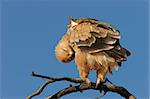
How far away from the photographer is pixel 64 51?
3.38m

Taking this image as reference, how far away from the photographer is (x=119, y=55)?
10.5 ft

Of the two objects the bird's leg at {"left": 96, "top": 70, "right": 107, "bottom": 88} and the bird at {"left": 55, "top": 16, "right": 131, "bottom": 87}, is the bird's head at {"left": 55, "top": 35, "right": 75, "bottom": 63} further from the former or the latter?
the bird's leg at {"left": 96, "top": 70, "right": 107, "bottom": 88}

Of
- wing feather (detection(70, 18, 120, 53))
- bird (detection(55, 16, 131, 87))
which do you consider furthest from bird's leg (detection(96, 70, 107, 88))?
wing feather (detection(70, 18, 120, 53))

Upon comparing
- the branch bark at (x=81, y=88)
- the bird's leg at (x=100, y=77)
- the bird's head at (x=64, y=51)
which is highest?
the bird's head at (x=64, y=51)

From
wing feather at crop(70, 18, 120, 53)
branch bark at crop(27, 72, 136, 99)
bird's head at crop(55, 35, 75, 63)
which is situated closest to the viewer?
branch bark at crop(27, 72, 136, 99)

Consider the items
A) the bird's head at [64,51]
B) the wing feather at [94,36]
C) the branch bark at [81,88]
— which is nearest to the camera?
the branch bark at [81,88]

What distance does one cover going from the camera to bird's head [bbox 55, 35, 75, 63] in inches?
132

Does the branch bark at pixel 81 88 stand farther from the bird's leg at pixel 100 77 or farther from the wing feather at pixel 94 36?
the wing feather at pixel 94 36

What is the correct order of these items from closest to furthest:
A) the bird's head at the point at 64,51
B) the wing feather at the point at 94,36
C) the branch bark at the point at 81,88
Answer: the branch bark at the point at 81,88 < the wing feather at the point at 94,36 < the bird's head at the point at 64,51

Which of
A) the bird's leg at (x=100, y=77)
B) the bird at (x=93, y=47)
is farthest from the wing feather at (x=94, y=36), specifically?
the bird's leg at (x=100, y=77)

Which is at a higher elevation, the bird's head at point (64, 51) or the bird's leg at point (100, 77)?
the bird's head at point (64, 51)

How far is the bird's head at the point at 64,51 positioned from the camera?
335 centimetres

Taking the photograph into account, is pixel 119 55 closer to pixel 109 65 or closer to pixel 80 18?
pixel 109 65

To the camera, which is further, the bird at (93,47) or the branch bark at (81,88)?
the bird at (93,47)
